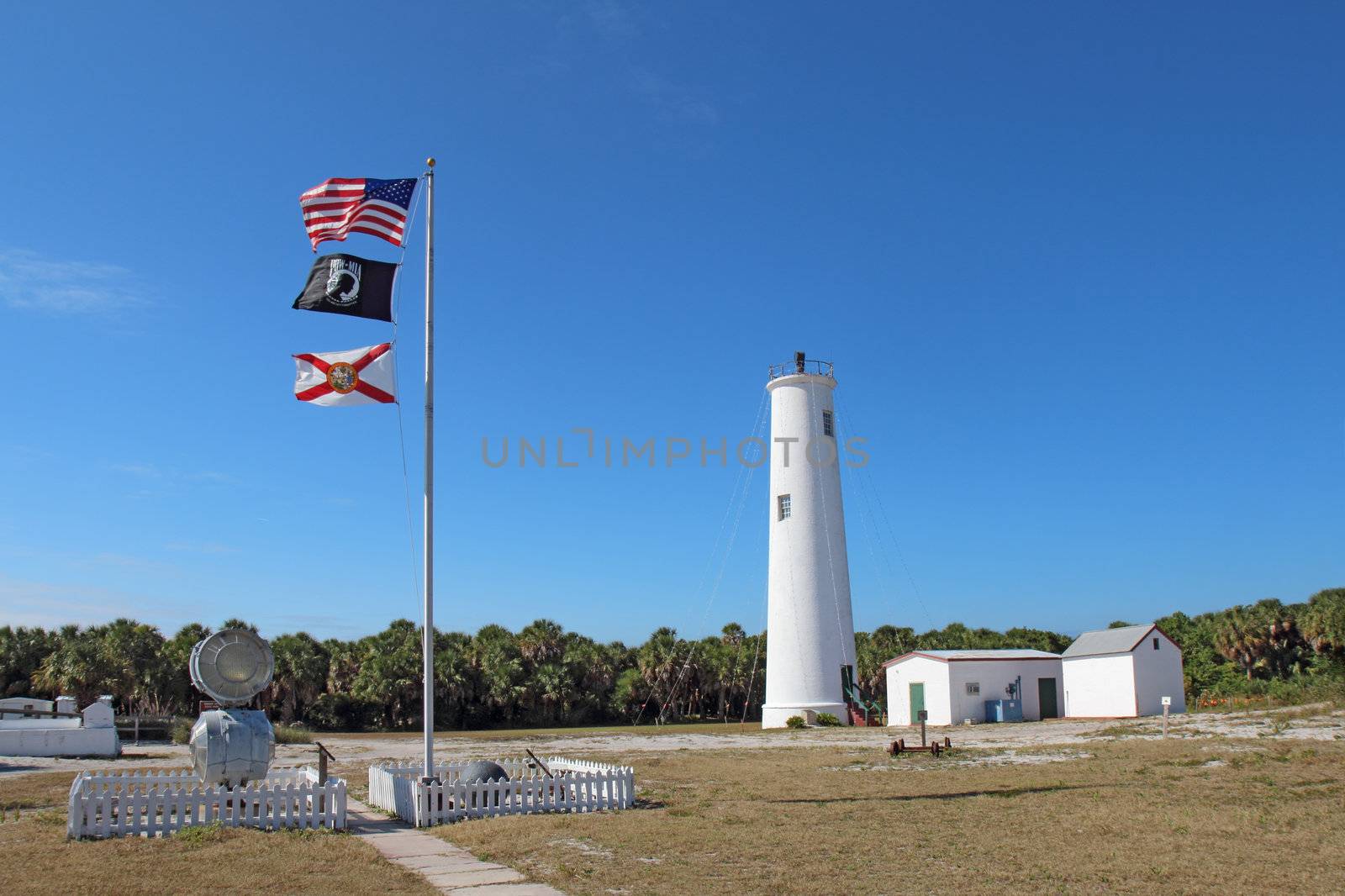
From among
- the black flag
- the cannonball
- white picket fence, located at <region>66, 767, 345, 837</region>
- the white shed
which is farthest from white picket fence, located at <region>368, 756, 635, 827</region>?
the white shed

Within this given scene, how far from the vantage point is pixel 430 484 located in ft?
49.4

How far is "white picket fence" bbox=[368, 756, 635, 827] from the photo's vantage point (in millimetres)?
13758

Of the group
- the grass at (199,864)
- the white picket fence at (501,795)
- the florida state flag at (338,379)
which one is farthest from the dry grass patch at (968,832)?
the florida state flag at (338,379)

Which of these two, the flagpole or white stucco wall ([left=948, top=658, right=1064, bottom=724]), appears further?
white stucco wall ([left=948, top=658, right=1064, bottom=724])

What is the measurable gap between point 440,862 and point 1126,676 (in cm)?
2969

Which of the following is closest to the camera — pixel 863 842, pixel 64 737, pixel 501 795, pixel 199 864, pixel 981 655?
pixel 199 864

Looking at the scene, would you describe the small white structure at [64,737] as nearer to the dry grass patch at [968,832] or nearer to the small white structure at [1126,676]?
the dry grass patch at [968,832]

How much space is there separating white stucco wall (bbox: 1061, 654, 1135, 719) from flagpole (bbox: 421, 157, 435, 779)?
2723 centimetres

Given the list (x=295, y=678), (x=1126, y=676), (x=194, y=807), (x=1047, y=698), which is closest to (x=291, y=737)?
(x=295, y=678)

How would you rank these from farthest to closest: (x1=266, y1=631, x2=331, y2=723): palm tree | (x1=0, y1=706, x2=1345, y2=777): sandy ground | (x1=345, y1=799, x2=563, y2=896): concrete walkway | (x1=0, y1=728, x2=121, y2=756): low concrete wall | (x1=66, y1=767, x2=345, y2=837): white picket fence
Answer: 1. (x1=266, y1=631, x2=331, y2=723): palm tree
2. (x1=0, y1=728, x2=121, y2=756): low concrete wall
3. (x1=0, y1=706, x2=1345, y2=777): sandy ground
4. (x1=66, y1=767, x2=345, y2=837): white picket fence
5. (x1=345, y1=799, x2=563, y2=896): concrete walkway

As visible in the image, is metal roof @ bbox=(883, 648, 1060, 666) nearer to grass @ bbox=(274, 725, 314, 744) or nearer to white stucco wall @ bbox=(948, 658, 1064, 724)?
white stucco wall @ bbox=(948, 658, 1064, 724)

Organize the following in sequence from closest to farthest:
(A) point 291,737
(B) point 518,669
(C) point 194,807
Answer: (C) point 194,807 < (A) point 291,737 < (B) point 518,669

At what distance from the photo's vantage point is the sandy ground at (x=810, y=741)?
2353 cm

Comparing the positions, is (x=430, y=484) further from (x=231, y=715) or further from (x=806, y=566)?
(x=806, y=566)
